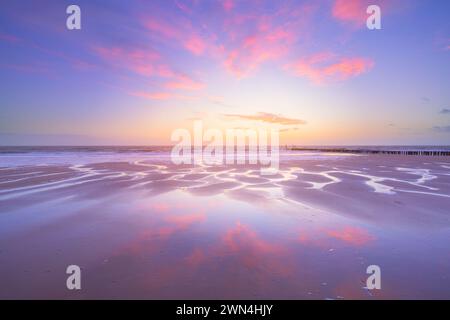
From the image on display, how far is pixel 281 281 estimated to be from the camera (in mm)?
3988

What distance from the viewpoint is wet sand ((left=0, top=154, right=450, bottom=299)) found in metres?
3.80

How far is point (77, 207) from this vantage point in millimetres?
8484

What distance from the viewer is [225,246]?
5.33 metres

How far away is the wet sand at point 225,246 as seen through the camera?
3.80m

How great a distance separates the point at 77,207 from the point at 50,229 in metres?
2.24

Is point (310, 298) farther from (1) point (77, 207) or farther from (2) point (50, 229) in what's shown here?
(1) point (77, 207)

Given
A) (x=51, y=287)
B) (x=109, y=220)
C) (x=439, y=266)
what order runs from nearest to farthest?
(x=51, y=287) < (x=439, y=266) < (x=109, y=220)
